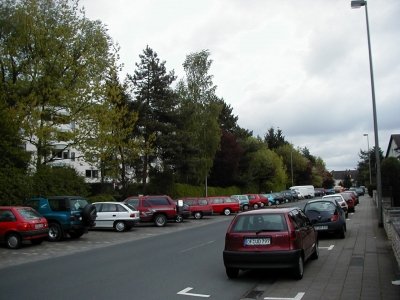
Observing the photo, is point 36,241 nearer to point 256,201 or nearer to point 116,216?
point 116,216

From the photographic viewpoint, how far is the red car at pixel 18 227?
1831 cm

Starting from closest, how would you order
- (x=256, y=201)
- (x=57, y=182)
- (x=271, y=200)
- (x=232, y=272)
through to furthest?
(x=232, y=272)
(x=57, y=182)
(x=256, y=201)
(x=271, y=200)

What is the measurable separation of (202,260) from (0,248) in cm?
932

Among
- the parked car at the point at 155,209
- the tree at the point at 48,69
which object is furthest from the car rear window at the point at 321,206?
the tree at the point at 48,69

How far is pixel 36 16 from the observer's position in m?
31.4

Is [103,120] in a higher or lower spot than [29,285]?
higher

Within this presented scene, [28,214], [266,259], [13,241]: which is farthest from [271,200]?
[266,259]

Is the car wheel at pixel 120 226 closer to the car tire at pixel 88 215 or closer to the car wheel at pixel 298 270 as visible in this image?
the car tire at pixel 88 215

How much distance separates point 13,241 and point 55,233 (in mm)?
3045

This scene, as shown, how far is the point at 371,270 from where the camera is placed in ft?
36.4

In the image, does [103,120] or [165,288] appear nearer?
[165,288]

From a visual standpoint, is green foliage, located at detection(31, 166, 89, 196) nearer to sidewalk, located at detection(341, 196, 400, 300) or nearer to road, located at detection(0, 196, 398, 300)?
road, located at detection(0, 196, 398, 300)

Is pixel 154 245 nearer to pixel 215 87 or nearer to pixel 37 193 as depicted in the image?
pixel 37 193

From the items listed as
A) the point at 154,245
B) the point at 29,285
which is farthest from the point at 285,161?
the point at 29,285
